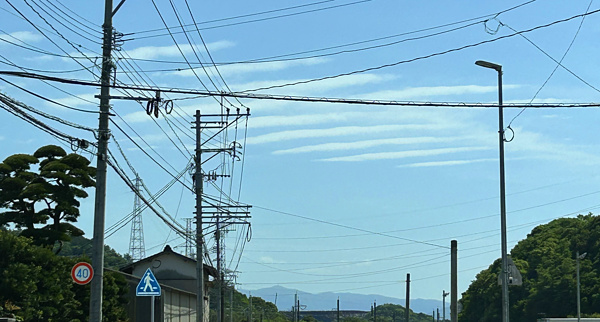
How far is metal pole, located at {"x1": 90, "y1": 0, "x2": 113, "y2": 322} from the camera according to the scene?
1892 cm

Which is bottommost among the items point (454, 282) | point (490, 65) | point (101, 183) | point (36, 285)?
point (36, 285)

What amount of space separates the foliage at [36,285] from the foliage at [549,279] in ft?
170

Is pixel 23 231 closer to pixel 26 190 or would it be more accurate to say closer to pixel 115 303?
pixel 26 190

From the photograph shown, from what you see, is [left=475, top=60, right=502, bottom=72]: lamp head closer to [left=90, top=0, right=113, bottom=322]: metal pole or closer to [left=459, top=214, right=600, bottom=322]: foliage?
[left=90, top=0, right=113, bottom=322]: metal pole

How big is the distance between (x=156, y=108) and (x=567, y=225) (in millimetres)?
83600

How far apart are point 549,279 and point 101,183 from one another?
225 ft

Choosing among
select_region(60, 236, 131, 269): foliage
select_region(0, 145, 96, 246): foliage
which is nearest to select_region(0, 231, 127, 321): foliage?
select_region(0, 145, 96, 246): foliage

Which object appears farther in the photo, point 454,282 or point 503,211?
point 454,282

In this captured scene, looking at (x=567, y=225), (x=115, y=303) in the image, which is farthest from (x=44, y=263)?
(x=567, y=225)

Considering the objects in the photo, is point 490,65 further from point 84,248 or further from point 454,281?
point 84,248

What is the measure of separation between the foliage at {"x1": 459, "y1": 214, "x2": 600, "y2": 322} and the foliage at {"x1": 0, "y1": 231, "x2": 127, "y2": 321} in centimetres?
5187

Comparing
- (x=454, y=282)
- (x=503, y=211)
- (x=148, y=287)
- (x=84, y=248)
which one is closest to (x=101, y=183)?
(x=148, y=287)

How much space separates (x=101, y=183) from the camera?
63.6 feet

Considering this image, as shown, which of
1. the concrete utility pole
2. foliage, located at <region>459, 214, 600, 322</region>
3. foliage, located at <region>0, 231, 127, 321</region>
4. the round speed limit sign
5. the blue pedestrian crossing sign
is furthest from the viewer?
foliage, located at <region>459, 214, 600, 322</region>
